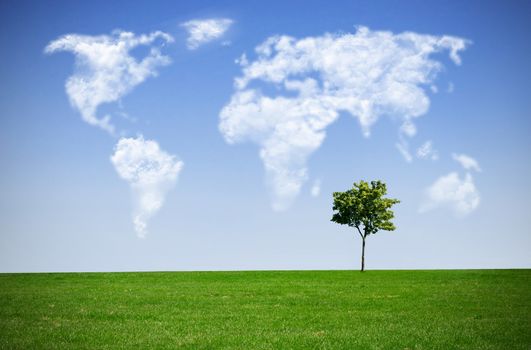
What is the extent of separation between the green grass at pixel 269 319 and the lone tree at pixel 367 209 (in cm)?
3738

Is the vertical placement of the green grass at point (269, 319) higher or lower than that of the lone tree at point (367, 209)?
lower

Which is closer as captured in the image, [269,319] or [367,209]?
[269,319]

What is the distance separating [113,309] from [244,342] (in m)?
12.5

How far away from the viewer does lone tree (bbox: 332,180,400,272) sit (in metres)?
73.5

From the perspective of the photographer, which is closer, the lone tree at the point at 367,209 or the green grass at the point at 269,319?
the green grass at the point at 269,319

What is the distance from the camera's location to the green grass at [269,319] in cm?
1723

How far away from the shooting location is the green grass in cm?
1723

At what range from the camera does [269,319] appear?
2252 cm

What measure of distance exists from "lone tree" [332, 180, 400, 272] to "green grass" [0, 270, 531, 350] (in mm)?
37378

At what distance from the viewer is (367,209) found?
73812 mm

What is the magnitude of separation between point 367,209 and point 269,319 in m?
54.0

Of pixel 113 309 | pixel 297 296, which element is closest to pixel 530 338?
pixel 297 296

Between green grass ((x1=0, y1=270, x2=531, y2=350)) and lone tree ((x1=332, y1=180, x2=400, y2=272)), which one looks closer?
green grass ((x1=0, y1=270, x2=531, y2=350))

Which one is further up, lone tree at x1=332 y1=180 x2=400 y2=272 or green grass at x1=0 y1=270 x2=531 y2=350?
lone tree at x1=332 y1=180 x2=400 y2=272
